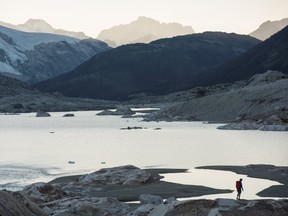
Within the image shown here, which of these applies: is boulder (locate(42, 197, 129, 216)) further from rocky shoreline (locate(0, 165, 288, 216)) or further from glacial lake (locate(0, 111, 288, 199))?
glacial lake (locate(0, 111, 288, 199))

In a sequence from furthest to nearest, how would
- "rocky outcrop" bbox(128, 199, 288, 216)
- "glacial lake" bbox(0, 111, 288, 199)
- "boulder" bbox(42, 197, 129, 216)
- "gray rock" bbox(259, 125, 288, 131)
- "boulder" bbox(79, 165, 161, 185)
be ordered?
"gray rock" bbox(259, 125, 288, 131) → "glacial lake" bbox(0, 111, 288, 199) → "boulder" bbox(79, 165, 161, 185) → "boulder" bbox(42, 197, 129, 216) → "rocky outcrop" bbox(128, 199, 288, 216)

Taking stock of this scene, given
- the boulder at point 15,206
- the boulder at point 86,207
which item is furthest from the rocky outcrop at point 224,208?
the boulder at point 86,207

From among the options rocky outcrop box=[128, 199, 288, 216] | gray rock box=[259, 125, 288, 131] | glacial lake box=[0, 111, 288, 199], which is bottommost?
glacial lake box=[0, 111, 288, 199]

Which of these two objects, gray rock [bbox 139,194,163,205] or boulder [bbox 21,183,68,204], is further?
boulder [bbox 21,183,68,204]

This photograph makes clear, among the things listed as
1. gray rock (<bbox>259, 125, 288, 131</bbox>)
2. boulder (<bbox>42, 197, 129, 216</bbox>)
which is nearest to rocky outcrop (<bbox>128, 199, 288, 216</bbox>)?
boulder (<bbox>42, 197, 129, 216</bbox>)

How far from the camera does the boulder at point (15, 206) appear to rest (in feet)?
84.6

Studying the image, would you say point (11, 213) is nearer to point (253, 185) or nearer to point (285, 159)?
point (253, 185)

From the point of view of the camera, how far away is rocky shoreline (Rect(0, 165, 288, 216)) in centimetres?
2827

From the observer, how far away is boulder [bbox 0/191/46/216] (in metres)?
25.8

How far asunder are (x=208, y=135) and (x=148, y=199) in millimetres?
106828

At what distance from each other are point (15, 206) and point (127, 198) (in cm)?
2499

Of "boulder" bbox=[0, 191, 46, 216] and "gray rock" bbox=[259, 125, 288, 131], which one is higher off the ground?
"gray rock" bbox=[259, 125, 288, 131]

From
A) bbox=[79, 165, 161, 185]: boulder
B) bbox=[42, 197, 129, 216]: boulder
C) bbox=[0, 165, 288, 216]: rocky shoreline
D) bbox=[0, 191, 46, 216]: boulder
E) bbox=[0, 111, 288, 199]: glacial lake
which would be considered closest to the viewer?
Answer: bbox=[0, 191, 46, 216]: boulder

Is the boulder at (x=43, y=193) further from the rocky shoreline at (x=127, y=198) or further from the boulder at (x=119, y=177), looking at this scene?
the boulder at (x=119, y=177)
